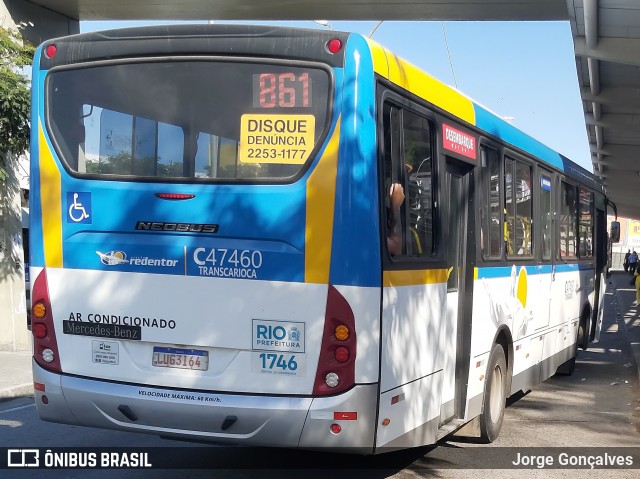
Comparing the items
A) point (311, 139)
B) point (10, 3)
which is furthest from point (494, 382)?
point (10, 3)

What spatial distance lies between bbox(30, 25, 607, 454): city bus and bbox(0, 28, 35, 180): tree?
723 cm

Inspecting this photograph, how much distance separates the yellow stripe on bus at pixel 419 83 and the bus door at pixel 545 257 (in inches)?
120

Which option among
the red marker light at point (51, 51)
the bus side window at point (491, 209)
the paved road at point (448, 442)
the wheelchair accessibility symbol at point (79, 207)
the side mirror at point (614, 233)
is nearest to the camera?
the wheelchair accessibility symbol at point (79, 207)

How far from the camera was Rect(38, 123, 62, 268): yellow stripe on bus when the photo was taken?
641cm

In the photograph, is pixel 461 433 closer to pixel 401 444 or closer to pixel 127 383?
pixel 401 444

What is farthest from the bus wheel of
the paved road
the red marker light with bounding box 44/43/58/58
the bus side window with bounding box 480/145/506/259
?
the red marker light with bounding box 44/43/58/58

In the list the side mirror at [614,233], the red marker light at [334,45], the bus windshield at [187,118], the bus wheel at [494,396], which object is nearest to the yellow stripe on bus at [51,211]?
the bus windshield at [187,118]

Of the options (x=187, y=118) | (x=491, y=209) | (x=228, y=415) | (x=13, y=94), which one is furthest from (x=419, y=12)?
(x=228, y=415)

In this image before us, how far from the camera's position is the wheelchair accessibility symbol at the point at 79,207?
6320 millimetres

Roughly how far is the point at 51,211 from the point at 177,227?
1.06 meters

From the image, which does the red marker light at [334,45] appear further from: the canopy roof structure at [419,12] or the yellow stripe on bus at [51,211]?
the canopy roof structure at [419,12]

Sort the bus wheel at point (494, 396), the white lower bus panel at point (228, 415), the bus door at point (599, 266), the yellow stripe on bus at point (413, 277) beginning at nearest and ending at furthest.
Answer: the white lower bus panel at point (228, 415) → the yellow stripe on bus at point (413, 277) → the bus wheel at point (494, 396) → the bus door at point (599, 266)

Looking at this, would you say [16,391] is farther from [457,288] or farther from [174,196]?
[457,288]

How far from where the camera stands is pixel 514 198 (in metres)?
9.27
